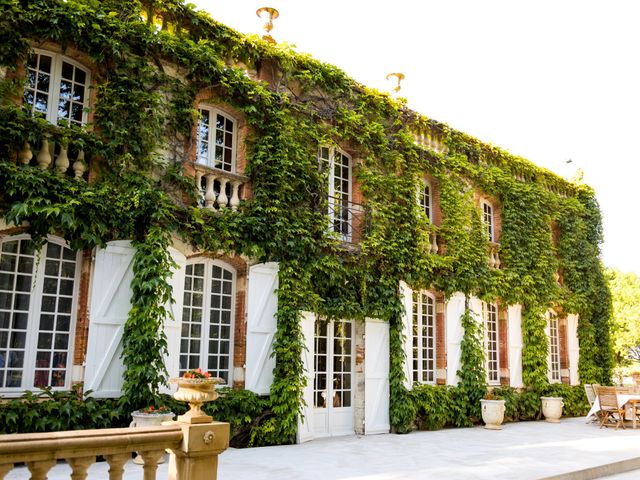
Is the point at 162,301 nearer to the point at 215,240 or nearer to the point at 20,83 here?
the point at 215,240

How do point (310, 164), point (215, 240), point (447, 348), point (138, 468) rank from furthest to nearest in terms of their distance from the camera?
point (447, 348) → point (310, 164) → point (215, 240) → point (138, 468)

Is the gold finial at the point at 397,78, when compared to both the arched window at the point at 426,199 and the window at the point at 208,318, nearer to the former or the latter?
the arched window at the point at 426,199

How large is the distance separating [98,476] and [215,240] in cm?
376

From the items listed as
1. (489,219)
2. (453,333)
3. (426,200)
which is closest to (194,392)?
(453,333)

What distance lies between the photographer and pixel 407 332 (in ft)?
37.8

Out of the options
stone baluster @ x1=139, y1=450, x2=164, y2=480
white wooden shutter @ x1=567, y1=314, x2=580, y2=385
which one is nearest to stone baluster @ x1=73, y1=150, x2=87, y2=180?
stone baluster @ x1=139, y1=450, x2=164, y2=480

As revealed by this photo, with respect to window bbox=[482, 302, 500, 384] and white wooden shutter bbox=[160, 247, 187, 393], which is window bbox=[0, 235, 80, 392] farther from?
window bbox=[482, 302, 500, 384]

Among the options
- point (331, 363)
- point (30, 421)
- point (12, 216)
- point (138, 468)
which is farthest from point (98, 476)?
point (331, 363)

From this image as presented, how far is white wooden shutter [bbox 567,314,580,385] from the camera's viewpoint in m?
15.5

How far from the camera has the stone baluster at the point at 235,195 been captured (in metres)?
9.41

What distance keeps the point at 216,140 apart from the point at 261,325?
10.5 feet

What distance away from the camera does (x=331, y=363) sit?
10.5m

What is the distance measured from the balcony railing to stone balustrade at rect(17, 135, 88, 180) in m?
4.72

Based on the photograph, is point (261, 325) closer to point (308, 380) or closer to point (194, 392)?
point (308, 380)
